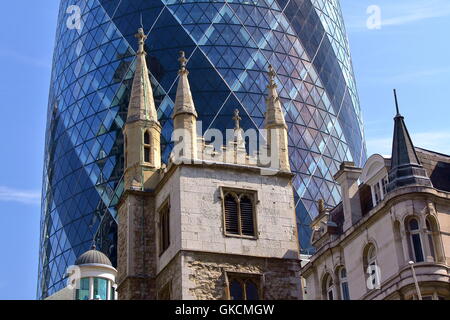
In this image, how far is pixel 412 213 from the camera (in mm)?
26984

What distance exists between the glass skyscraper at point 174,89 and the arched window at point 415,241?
27342mm

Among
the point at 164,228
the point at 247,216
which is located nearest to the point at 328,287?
the point at 247,216

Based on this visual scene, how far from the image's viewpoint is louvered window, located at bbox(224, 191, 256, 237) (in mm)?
30359

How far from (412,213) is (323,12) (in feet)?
130

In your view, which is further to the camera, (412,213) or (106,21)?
(106,21)

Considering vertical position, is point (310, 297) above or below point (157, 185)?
below

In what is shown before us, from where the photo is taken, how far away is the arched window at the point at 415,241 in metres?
26.6

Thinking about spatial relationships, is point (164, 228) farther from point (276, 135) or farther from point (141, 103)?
point (141, 103)

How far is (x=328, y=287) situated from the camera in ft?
99.4
